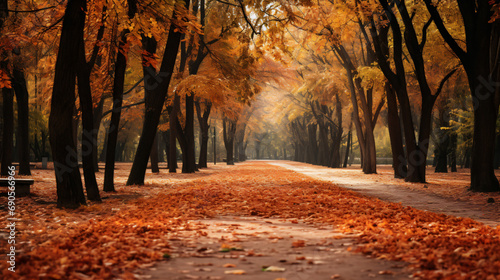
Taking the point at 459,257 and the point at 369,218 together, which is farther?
the point at 369,218

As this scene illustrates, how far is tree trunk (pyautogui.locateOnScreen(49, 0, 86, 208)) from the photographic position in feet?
28.0

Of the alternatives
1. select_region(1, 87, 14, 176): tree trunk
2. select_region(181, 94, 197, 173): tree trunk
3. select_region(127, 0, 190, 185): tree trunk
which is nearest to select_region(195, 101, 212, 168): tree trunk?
select_region(181, 94, 197, 173): tree trunk

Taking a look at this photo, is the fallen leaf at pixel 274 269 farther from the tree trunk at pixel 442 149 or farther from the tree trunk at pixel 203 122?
the tree trunk at pixel 442 149

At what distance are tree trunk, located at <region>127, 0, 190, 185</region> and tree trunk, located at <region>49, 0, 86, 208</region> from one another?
247 inches

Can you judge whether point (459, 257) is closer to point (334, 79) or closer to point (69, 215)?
point (69, 215)

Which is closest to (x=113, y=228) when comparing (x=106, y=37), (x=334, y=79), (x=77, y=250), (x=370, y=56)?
(x=77, y=250)

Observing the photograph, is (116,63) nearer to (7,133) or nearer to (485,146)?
(7,133)

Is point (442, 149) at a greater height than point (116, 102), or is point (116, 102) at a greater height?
point (116, 102)

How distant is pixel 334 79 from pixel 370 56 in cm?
423

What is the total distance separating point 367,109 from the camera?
2522 cm

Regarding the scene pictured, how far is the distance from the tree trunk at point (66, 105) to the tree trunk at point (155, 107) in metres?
6.28

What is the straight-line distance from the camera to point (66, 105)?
862 centimetres

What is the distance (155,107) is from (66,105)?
652 cm

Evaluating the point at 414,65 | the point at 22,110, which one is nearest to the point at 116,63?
the point at 22,110
